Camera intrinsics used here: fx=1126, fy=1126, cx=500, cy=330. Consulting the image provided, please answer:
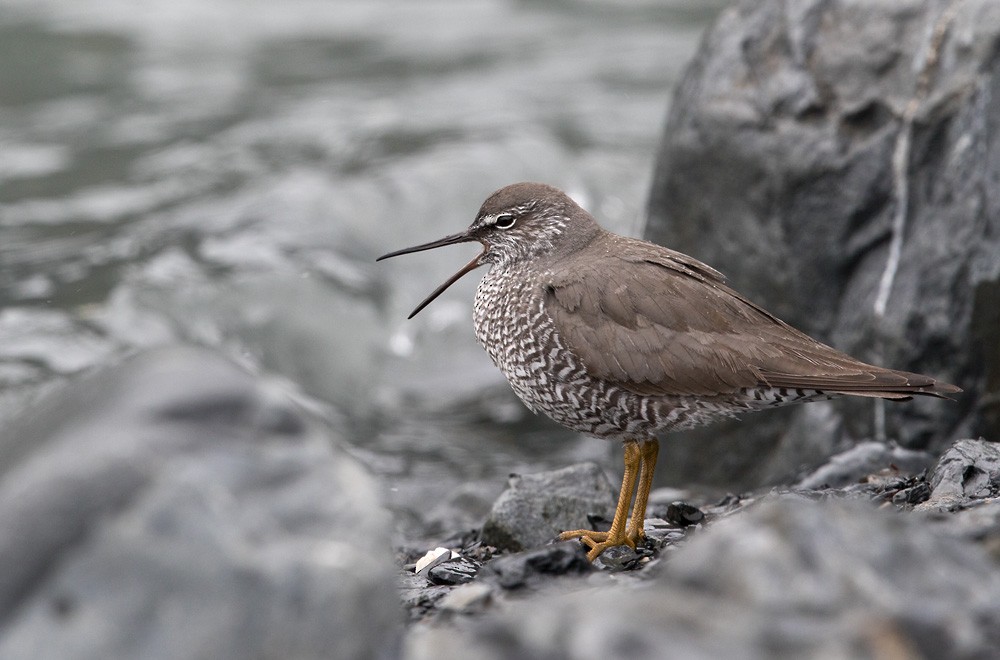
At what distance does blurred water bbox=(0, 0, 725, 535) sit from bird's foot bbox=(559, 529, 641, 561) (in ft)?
7.59

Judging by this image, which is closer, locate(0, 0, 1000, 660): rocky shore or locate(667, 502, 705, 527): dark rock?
locate(0, 0, 1000, 660): rocky shore

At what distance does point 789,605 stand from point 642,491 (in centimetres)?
321

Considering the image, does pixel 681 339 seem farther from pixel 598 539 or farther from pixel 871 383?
pixel 598 539

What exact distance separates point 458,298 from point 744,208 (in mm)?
5815

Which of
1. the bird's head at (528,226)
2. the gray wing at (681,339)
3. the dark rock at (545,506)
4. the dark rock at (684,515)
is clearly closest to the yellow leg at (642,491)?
the dark rock at (684,515)

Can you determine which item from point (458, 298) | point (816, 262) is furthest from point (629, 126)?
point (816, 262)

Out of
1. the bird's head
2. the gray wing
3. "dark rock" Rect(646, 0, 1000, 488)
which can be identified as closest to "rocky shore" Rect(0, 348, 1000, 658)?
the gray wing

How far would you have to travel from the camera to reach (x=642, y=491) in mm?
6129

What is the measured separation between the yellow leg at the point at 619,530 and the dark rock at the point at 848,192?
2.21m

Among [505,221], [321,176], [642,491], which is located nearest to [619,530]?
[642,491]

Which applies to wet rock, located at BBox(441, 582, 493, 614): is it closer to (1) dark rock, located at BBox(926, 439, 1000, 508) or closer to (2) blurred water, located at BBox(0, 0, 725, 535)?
(1) dark rock, located at BBox(926, 439, 1000, 508)

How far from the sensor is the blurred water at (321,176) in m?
11.4

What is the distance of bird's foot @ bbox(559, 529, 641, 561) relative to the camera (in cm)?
585

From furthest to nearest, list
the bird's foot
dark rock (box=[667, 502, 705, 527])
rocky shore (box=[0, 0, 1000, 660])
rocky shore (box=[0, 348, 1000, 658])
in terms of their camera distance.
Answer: dark rock (box=[667, 502, 705, 527]) < the bird's foot < rocky shore (box=[0, 0, 1000, 660]) < rocky shore (box=[0, 348, 1000, 658])
